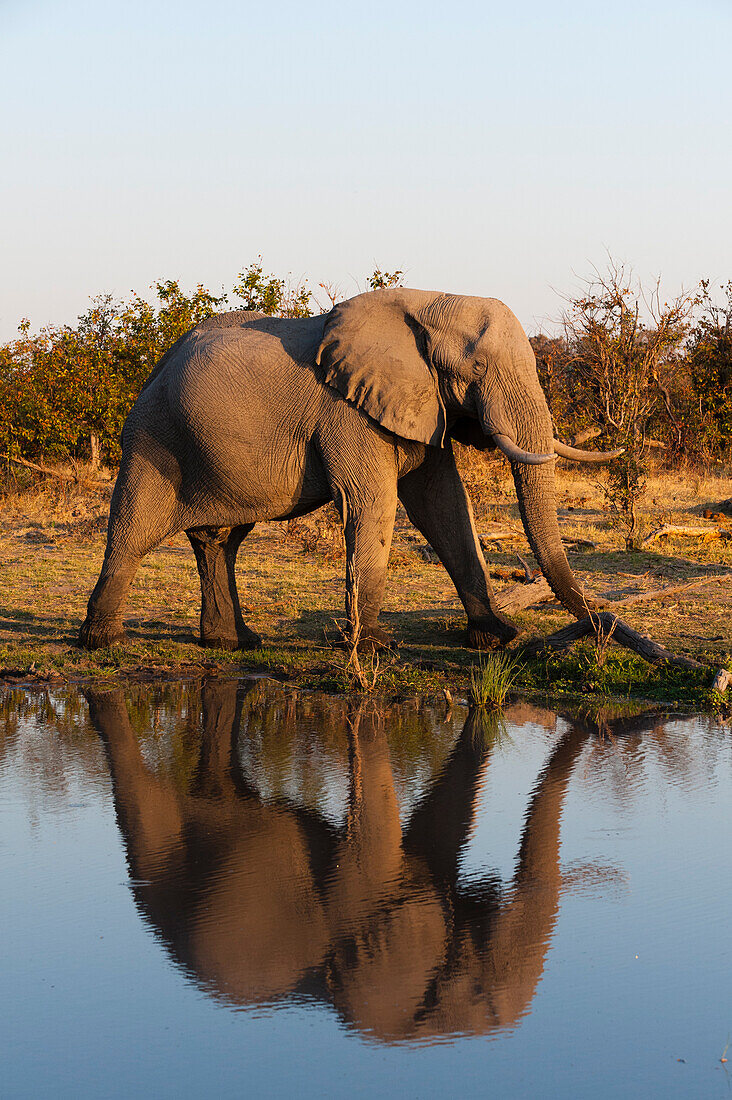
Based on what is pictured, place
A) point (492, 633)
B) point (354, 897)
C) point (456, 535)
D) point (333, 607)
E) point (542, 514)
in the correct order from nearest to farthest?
point (354, 897)
point (542, 514)
point (492, 633)
point (456, 535)
point (333, 607)

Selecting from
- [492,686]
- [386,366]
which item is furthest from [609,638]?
[386,366]

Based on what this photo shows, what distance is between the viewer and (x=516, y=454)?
875cm

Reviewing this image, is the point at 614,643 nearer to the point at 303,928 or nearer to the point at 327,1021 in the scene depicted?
the point at 303,928

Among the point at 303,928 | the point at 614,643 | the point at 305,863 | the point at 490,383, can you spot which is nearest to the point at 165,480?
the point at 490,383

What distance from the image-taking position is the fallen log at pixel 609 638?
8.26 metres

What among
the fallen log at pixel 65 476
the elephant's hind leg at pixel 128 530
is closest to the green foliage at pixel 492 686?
the elephant's hind leg at pixel 128 530

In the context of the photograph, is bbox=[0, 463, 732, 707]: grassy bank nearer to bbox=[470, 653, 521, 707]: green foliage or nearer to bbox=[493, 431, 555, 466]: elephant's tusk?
bbox=[470, 653, 521, 707]: green foliage

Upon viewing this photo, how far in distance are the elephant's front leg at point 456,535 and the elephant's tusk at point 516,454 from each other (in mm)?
809

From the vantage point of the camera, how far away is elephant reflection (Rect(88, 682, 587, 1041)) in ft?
12.3

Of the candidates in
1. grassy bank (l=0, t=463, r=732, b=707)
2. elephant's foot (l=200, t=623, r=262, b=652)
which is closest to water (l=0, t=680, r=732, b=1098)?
grassy bank (l=0, t=463, r=732, b=707)

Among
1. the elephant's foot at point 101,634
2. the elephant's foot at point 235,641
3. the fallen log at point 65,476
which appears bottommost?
the elephant's foot at point 235,641

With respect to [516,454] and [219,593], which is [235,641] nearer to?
[219,593]

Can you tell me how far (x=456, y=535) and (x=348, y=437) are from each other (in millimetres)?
1316

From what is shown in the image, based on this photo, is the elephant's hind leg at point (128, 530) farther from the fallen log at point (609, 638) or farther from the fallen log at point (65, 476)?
the fallen log at point (65, 476)
